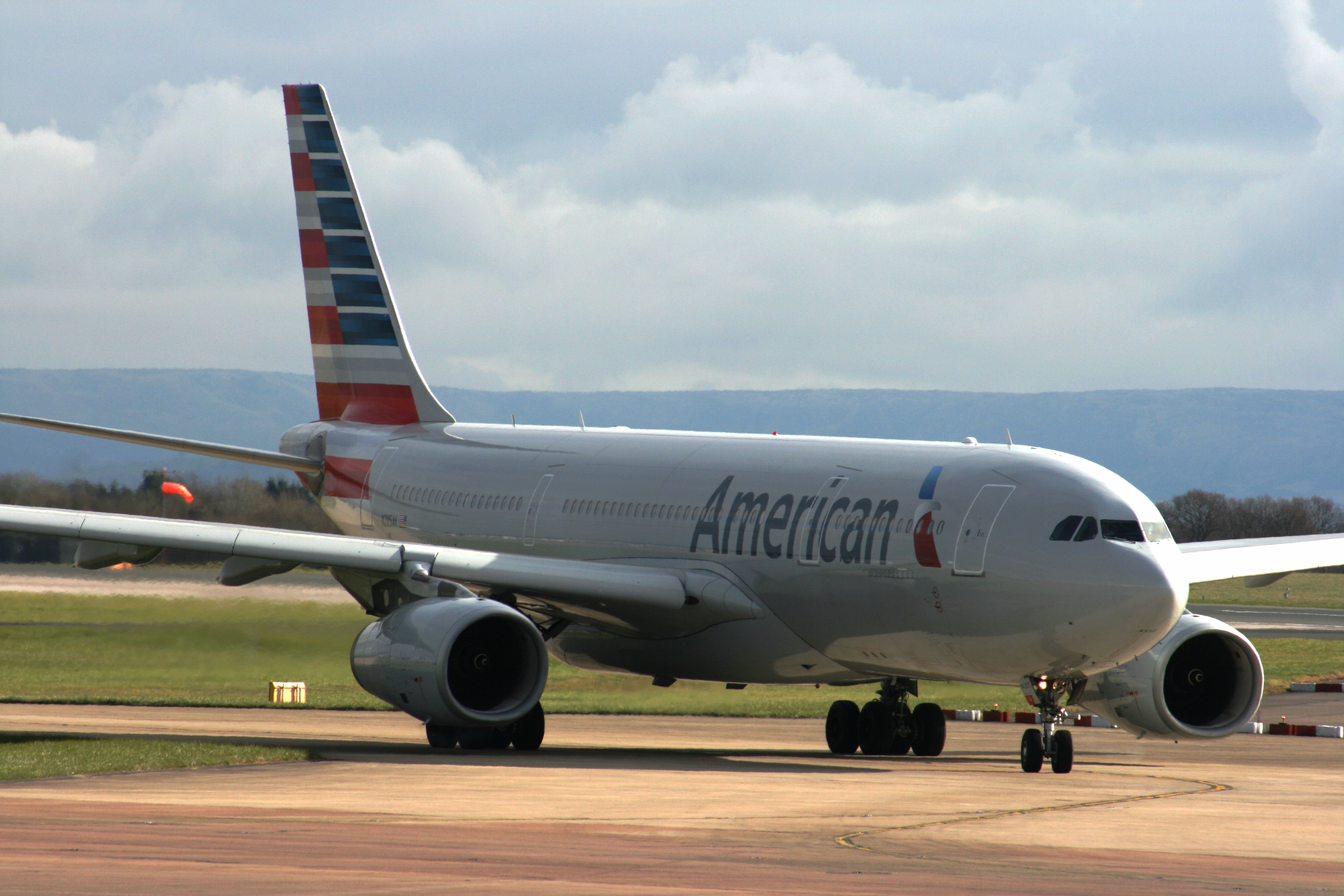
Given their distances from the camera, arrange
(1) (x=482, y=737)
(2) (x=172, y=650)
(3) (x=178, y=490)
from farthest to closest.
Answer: (3) (x=178, y=490) < (2) (x=172, y=650) < (1) (x=482, y=737)

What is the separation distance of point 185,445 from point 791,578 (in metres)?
12.2

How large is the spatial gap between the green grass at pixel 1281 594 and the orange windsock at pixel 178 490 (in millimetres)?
43260

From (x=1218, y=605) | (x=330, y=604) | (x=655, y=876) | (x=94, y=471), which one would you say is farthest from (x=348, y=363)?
(x=1218, y=605)

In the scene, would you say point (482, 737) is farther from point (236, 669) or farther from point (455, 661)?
point (236, 669)

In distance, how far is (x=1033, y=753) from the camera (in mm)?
20141

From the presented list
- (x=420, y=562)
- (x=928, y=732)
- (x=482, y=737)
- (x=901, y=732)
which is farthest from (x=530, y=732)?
(x=928, y=732)

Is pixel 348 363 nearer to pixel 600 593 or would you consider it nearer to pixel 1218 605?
pixel 600 593

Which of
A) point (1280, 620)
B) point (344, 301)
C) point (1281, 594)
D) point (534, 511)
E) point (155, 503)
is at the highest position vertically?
point (344, 301)

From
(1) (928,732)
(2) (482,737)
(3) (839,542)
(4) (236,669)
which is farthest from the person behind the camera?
(4) (236,669)

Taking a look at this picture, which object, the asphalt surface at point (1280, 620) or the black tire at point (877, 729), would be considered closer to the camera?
the black tire at point (877, 729)

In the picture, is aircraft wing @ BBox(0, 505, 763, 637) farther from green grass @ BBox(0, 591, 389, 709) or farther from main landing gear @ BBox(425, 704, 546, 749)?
green grass @ BBox(0, 591, 389, 709)

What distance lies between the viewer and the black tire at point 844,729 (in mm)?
23359

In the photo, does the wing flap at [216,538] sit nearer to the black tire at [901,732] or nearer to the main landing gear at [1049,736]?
the black tire at [901,732]

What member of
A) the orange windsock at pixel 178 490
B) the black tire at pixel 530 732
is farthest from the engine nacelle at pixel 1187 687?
the orange windsock at pixel 178 490
